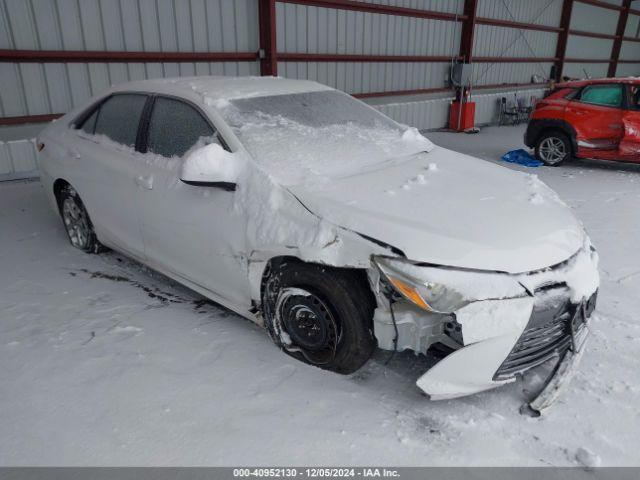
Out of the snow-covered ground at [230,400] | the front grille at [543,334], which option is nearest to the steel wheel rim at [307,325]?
the snow-covered ground at [230,400]

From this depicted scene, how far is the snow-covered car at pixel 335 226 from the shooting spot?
2137 millimetres

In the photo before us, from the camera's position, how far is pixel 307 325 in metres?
2.57

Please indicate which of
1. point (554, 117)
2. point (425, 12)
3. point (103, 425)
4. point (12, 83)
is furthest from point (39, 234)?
point (425, 12)

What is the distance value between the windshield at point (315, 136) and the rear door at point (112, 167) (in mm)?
844

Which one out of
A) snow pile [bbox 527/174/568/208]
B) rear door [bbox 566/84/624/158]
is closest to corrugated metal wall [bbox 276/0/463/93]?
rear door [bbox 566/84/624/158]

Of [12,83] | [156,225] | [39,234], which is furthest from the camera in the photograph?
[12,83]

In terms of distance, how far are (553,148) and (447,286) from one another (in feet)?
23.6

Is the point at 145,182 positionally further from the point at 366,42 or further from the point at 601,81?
the point at 366,42

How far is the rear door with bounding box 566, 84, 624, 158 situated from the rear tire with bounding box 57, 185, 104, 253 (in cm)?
715

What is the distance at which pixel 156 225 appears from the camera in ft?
10.3

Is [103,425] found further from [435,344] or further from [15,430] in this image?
[435,344]

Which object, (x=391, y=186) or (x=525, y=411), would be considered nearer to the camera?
(x=525, y=411)

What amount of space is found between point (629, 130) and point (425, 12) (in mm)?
6002

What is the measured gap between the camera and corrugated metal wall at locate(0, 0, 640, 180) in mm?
6301
